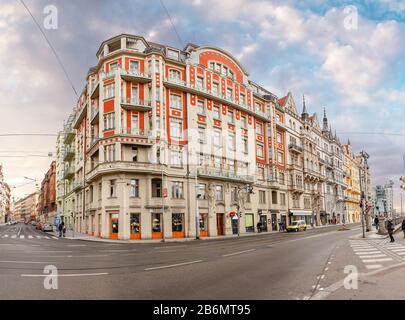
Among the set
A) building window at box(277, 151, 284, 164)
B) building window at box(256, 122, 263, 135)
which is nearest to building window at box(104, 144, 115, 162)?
building window at box(256, 122, 263, 135)

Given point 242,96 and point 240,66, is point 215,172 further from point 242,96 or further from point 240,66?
point 240,66

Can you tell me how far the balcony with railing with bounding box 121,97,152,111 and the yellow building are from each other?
74868 mm

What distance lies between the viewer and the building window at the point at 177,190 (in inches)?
1478

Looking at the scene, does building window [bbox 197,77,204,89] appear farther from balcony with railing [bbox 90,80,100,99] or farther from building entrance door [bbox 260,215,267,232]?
building entrance door [bbox 260,215,267,232]

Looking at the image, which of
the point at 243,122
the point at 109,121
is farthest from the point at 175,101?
the point at 243,122

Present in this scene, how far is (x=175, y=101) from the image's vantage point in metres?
39.8

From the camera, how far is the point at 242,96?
48.8 m

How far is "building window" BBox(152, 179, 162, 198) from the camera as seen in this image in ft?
119

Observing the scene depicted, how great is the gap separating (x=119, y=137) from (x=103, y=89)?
6.20m

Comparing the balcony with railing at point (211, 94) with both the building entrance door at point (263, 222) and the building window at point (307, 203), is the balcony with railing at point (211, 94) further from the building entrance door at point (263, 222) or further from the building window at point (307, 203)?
the building window at point (307, 203)

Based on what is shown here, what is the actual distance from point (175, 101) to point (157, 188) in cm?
1043

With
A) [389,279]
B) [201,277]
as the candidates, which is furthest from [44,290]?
[389,279]
